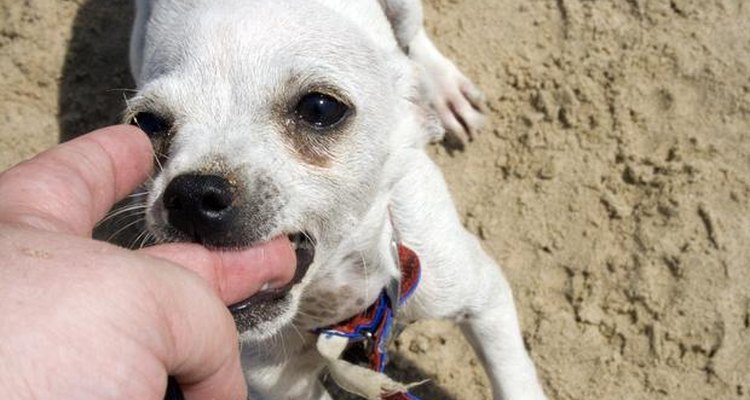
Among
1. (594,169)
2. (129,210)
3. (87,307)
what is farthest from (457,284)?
(87,307)

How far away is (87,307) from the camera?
1.50 metres

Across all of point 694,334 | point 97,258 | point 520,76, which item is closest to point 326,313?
point 97,258

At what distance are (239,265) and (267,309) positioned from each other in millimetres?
247

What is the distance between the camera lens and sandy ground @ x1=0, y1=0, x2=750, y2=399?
3.88 meters

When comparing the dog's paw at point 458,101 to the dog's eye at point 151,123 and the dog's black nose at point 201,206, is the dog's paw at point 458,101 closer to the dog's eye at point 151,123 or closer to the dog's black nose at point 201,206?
the dog's eye at point 151,123

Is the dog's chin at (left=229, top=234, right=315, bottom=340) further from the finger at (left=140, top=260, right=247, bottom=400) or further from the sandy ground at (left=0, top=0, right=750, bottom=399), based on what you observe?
the sandy ground at (left=0, top=0, right=750, bottom=399)

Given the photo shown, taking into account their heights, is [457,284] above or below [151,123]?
below

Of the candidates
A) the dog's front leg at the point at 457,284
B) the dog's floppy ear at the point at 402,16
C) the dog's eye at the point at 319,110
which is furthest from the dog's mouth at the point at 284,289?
the dog's floppy ear at the point at 402,16

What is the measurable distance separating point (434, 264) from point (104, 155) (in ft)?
5.03

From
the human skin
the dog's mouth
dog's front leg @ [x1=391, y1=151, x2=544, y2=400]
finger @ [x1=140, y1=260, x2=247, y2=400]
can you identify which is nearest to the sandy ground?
dog's front leg @ [x1=391, y1=151, x2=544, y2=400]

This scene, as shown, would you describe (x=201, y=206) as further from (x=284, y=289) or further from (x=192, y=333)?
(x=192, y=333)

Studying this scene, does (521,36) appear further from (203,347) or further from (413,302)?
(203,347)

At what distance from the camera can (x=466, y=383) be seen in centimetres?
401

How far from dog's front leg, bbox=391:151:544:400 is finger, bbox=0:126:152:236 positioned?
44.6 inches
